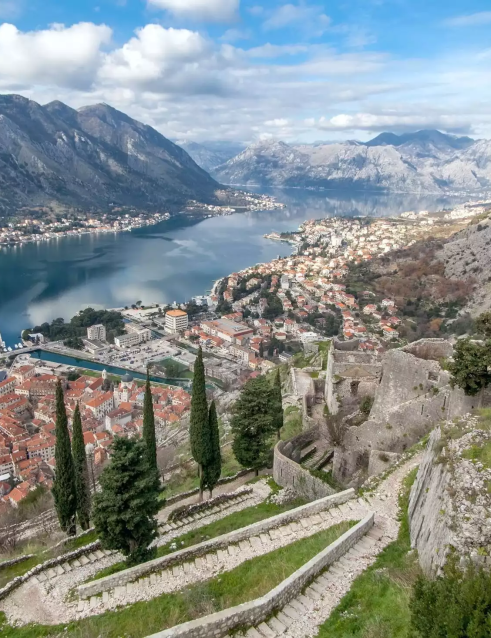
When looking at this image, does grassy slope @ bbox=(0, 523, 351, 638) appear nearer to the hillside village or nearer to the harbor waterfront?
the hillside village

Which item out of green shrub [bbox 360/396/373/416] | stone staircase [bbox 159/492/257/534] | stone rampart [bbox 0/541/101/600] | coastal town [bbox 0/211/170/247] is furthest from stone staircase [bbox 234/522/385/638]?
coastal town [bbox 0/211/170/247]

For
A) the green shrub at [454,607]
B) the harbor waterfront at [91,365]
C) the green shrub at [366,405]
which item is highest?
the green shrub at [454,607]

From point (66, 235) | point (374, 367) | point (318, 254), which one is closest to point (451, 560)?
point (374, 367)

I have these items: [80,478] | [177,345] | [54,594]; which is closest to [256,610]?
[54,594]

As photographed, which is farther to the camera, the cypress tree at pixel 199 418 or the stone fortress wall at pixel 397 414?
the cypress tree at pixel 199 418

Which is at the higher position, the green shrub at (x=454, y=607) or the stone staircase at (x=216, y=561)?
the green shrub at (x=454, y=607)

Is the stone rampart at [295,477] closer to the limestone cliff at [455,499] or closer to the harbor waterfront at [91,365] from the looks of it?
the limestone cliff at [455,499]

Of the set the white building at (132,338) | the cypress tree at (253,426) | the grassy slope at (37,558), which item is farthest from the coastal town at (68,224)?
the grassy slope at (37,558)

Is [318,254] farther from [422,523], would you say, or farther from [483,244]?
[422,523]

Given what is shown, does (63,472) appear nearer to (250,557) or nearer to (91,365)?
(250,557)
